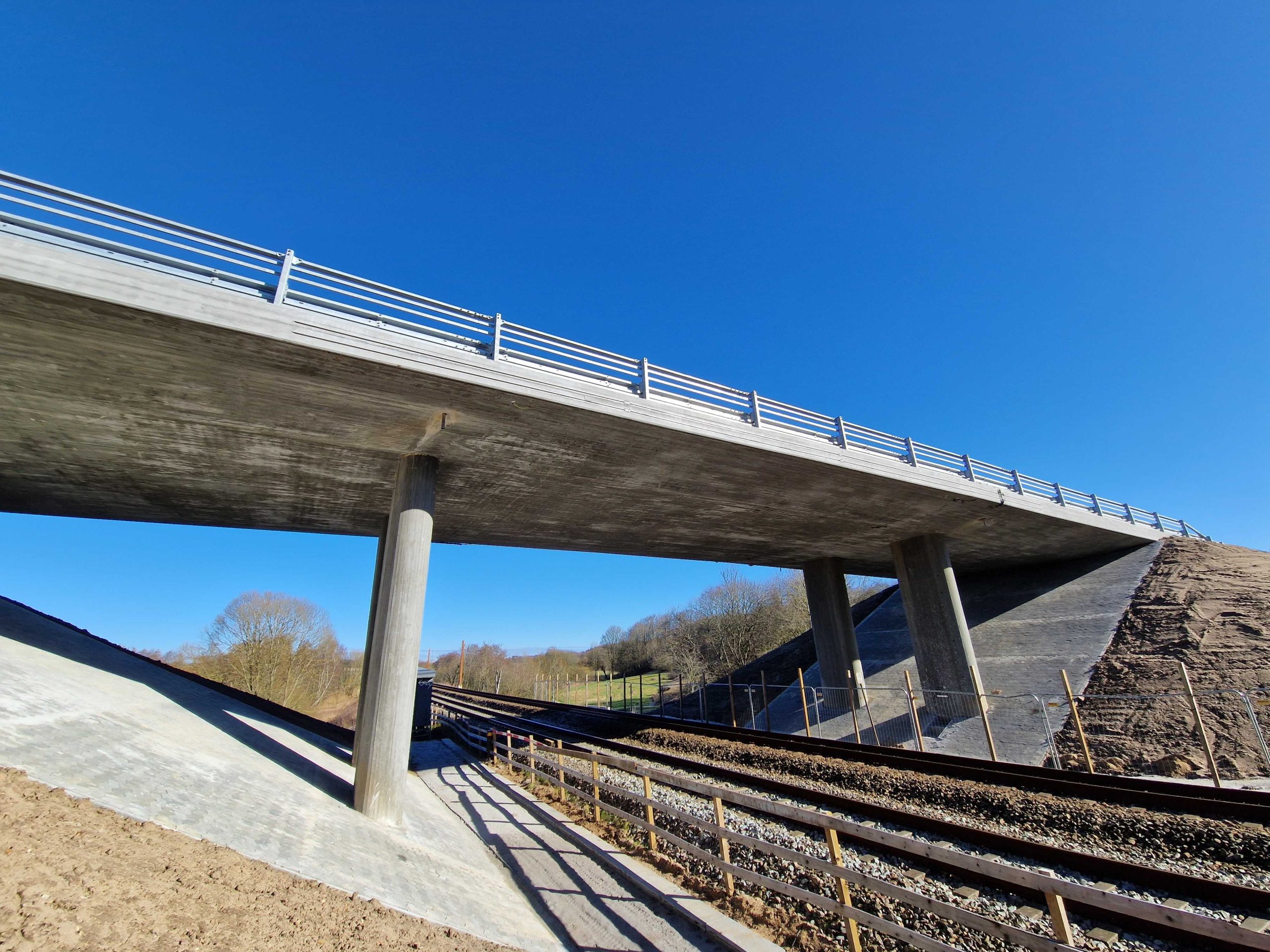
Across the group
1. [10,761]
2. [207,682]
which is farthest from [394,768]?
[207,682]

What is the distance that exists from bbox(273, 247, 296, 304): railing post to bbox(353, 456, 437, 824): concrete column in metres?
4.80

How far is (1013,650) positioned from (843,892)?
2236cm

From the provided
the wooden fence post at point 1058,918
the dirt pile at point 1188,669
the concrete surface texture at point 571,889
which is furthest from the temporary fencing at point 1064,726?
the wooden fence post at point 1058,918

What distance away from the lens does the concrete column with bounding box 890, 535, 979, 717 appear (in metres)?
20.3

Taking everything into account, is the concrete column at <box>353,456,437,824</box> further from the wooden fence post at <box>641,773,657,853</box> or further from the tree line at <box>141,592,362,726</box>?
the tree line at <box>141,592,362,726</box>

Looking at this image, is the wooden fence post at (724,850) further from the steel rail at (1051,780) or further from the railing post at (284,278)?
the railing post at (284,278)

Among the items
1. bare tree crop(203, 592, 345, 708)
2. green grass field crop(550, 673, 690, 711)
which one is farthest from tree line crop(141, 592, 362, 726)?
green grass field crop(550, 673, 690, 711)

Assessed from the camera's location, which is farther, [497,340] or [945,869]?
[497,340]

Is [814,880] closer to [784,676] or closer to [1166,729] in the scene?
[1166,729]

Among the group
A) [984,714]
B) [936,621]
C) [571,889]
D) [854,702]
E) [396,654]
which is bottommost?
[571,889]

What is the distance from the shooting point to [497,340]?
10.5 m

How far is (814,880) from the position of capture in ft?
21.8

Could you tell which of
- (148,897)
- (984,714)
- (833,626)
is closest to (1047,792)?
(984,714)

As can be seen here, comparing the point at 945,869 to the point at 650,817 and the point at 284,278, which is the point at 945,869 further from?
the point at 284,278
